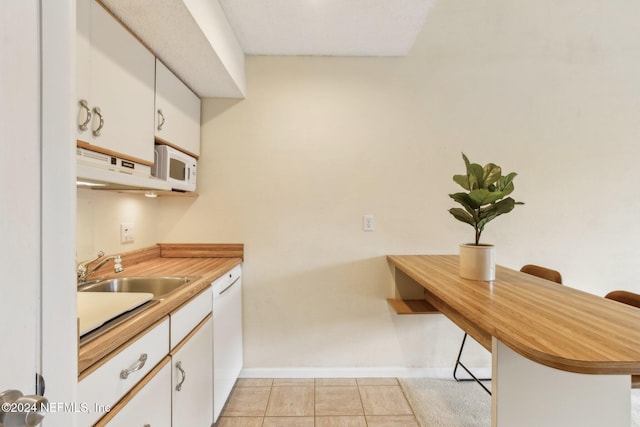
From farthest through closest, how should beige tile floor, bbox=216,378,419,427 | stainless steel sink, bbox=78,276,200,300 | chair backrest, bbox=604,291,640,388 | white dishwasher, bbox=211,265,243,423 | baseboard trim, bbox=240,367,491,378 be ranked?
baseboard trim, bbox=240,367,491,378, beige tile floor, bbox=216,378,419,427, white dishwasher, bbox=211,265,243,423, stainless steel sink, bbox=78,276,200,300, chair backrest, bbox=604,291,640,388

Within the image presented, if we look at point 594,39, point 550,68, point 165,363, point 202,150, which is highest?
point 594,39

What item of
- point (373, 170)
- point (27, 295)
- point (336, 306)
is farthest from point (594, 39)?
point (27, 295)

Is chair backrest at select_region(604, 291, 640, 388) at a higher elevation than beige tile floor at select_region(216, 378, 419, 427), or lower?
higher

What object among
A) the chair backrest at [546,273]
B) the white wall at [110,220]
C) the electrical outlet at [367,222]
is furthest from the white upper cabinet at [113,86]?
the chair backrest at [546,273]

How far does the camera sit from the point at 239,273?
206 centimetres

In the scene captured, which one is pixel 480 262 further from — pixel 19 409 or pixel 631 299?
pixel 19 409

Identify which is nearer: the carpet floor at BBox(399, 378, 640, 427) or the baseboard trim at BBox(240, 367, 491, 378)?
the carpet floor at BBox(399, 378, 640, 427)

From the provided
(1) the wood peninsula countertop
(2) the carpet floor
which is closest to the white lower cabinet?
(1) the wood peninsula countertop

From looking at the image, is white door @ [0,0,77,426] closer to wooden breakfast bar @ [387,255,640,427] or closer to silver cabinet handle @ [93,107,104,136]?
silver cabinet handle @ [93,107,104,136]

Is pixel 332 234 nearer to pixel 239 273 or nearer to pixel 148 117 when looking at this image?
pixel 239 273

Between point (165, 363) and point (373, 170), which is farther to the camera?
point (373, 170)

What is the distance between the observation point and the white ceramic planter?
4.56ft

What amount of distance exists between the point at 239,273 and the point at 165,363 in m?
1.02

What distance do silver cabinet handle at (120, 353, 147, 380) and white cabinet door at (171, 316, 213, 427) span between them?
21cm
